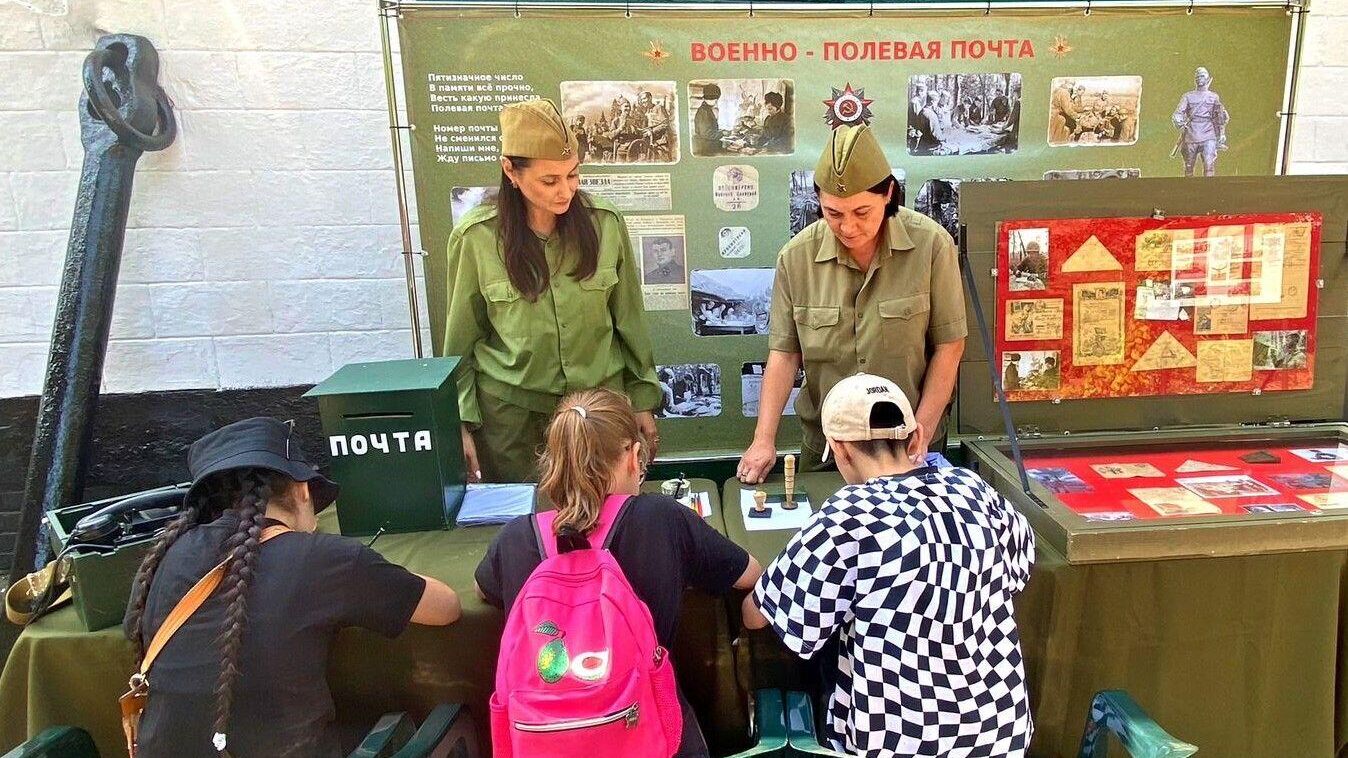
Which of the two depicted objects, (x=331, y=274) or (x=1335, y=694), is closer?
(x=1335, y=694)

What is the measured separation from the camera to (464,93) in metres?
2.43

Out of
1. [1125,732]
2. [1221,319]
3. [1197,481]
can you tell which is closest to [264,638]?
[1125,732]

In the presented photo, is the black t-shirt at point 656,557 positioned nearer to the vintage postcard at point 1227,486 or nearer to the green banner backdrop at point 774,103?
the vintage postcard at point 1227,486

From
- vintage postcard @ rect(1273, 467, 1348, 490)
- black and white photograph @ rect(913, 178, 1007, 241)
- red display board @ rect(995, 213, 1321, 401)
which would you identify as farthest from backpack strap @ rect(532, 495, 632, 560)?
black and white photograph @ rect(913, 178, 1007, 241)

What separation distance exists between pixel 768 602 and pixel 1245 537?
0.98 m

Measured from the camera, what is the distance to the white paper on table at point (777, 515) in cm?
169

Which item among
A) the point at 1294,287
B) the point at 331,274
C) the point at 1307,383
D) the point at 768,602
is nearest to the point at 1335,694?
the point at 1307,383

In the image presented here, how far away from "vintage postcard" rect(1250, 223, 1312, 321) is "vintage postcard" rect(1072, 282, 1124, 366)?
0.38 metres

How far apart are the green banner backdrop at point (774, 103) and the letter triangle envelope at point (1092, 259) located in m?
0.69

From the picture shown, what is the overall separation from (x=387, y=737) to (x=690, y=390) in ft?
5.33

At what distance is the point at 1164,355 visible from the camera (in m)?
2.06

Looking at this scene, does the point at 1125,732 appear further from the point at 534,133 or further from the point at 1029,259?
the point at 534,133

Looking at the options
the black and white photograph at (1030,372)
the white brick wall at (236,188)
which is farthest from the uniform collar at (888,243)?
the white brick wall at (236,188)

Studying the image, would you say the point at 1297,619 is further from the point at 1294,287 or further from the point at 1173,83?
the point at 1173,83
